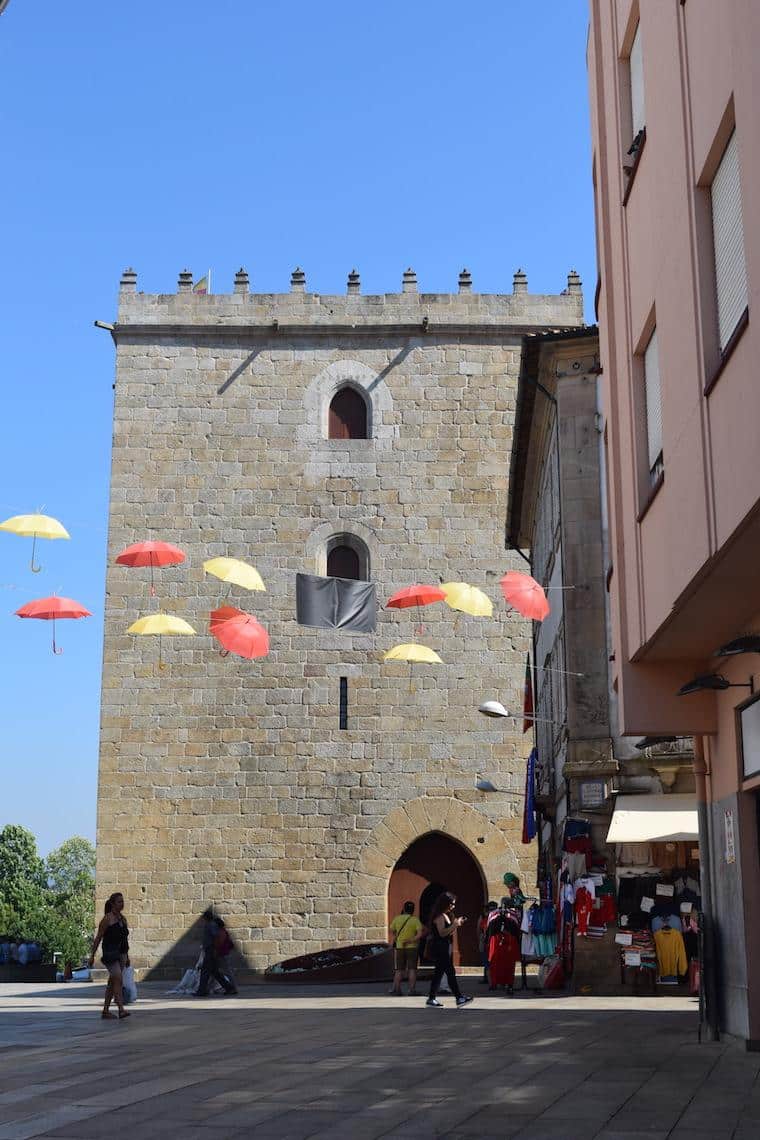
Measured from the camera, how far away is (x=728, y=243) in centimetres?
926

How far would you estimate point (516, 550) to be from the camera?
29875mm

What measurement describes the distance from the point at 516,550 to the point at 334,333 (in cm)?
583

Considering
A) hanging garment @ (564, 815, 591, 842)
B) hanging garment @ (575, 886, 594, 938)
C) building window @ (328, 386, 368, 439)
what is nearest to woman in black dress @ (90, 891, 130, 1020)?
hanging garment @ (575, 886, 594, 938)

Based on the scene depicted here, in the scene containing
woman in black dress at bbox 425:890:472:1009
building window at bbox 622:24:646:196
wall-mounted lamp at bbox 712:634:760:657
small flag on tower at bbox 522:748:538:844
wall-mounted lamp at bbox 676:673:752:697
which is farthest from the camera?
small flag on tower at bbox 522:748:538:844

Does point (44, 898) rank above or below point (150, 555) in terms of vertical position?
below

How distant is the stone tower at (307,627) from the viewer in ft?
92.5

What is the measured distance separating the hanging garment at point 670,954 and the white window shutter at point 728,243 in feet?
33.9

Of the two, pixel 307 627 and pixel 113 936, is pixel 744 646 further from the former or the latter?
pixel 307 627

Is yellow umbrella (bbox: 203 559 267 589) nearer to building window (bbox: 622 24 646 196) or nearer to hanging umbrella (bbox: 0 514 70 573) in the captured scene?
hanging umbrella (bbox: 0 514 70 573)

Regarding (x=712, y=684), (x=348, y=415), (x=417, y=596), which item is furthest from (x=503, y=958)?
(x=348, y=415)

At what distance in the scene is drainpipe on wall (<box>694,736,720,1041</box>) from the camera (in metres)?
12.1

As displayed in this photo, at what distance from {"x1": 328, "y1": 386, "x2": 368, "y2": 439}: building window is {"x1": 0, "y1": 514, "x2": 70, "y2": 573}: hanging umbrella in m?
12.0

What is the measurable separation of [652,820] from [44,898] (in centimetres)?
7536

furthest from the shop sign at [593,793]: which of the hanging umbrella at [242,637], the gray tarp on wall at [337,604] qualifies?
the gray tarp on wall at [337,604]
